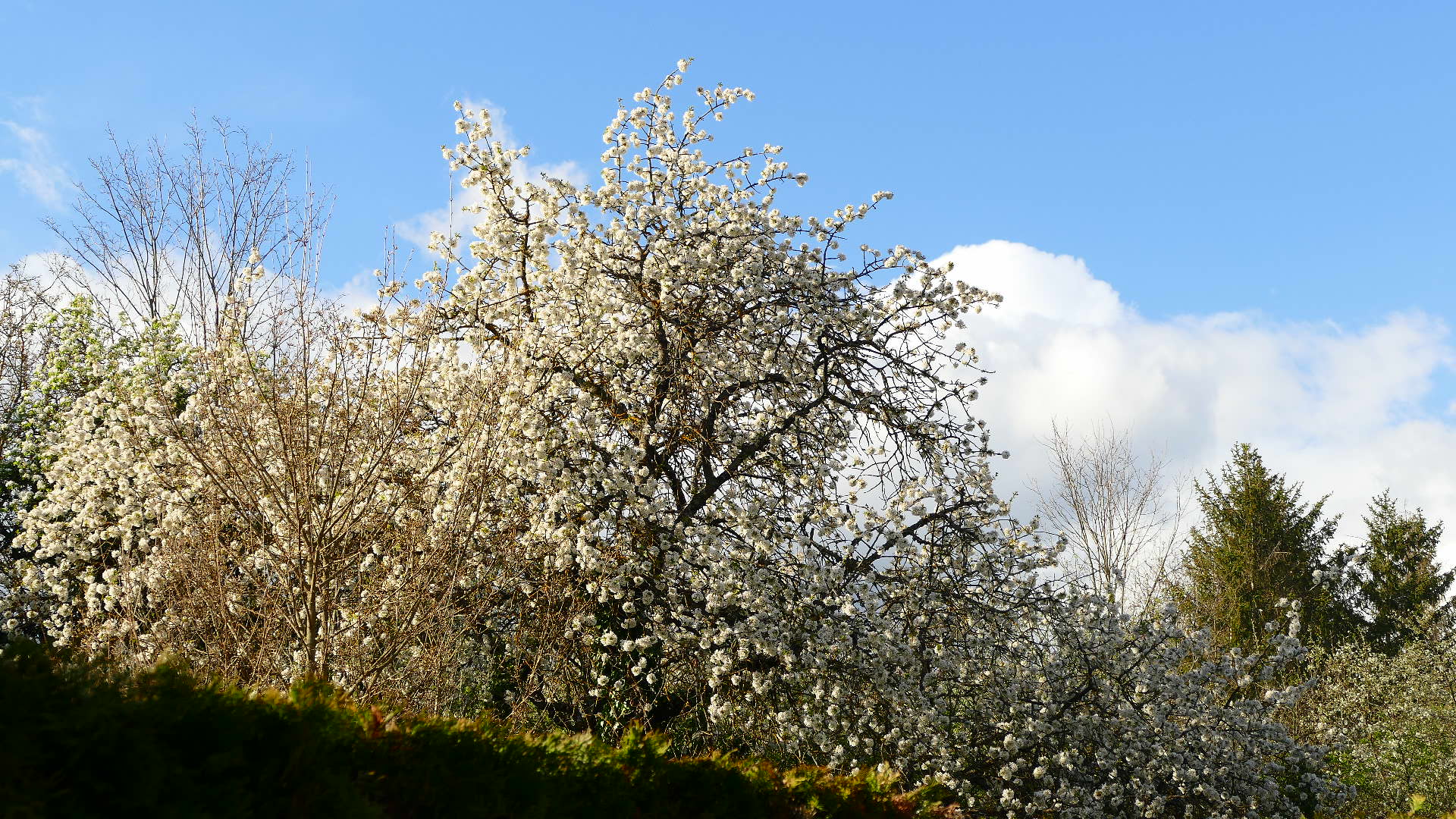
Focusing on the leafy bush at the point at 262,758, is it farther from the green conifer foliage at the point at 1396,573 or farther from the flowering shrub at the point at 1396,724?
the green conifer foliage at the point at 1396,573

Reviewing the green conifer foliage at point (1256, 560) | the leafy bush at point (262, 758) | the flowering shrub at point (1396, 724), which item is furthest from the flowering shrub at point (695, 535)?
the green conifer foliage at point (1256, 560)

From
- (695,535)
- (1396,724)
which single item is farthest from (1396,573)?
(695,535)

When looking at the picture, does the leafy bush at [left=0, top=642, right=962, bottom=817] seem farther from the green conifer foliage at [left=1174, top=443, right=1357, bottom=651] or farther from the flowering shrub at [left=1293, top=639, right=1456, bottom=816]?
the green conifer foliage at [left=1174, top=443, right=1357, bottom=651]

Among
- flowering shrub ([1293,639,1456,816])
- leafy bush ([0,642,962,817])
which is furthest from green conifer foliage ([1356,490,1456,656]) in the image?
leafy bush ([0,642,962,817])

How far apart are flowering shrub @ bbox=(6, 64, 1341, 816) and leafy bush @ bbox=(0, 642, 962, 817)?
113 inches

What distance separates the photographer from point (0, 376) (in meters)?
15.9

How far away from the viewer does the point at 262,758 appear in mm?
2889

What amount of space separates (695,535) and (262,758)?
4.46 m

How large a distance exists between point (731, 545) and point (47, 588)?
7.83m

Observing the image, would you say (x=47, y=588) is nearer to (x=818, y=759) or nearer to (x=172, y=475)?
(x=172, y=475)

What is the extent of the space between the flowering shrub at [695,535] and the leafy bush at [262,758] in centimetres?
286

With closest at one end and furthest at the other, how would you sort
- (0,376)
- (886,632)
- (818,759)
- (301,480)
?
(301,480) → (886,632) → (818,759) → (0,376)

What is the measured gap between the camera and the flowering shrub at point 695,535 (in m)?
6.95

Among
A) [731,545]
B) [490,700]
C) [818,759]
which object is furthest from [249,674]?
[818,759]
